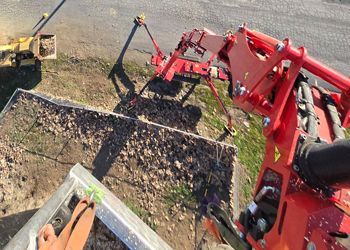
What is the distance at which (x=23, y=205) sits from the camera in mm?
10953

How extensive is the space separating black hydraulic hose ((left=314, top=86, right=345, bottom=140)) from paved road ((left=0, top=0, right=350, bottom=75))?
21.5ft

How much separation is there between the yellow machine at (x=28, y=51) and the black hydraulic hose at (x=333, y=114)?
7925 millimetres

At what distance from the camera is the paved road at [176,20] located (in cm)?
1339

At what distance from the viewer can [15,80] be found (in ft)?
42.3

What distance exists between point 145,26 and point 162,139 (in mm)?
3745

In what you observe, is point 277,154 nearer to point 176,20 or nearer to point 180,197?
point 180,197

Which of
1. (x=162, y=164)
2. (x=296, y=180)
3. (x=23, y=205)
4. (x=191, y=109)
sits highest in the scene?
(x=296, y=180)

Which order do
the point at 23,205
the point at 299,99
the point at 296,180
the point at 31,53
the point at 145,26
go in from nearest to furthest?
the point at 296,180 → the point at 299,99 → the point at 23,205 → the point at 31,53 → the point at 145,26

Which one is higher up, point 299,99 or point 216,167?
point 299,99

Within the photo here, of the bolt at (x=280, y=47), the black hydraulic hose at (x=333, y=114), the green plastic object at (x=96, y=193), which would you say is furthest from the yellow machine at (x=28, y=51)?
the black hydraulic hose at (x=333, y=114)

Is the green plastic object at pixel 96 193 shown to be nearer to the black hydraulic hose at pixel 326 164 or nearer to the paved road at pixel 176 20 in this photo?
the black hydraulic hose at pixel 326 164

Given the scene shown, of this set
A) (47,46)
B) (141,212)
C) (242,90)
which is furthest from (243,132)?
(47,46)

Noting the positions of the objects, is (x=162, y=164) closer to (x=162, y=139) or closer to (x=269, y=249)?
(x=162, y=139)

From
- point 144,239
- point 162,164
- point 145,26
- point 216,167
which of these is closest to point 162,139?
point 162,164
